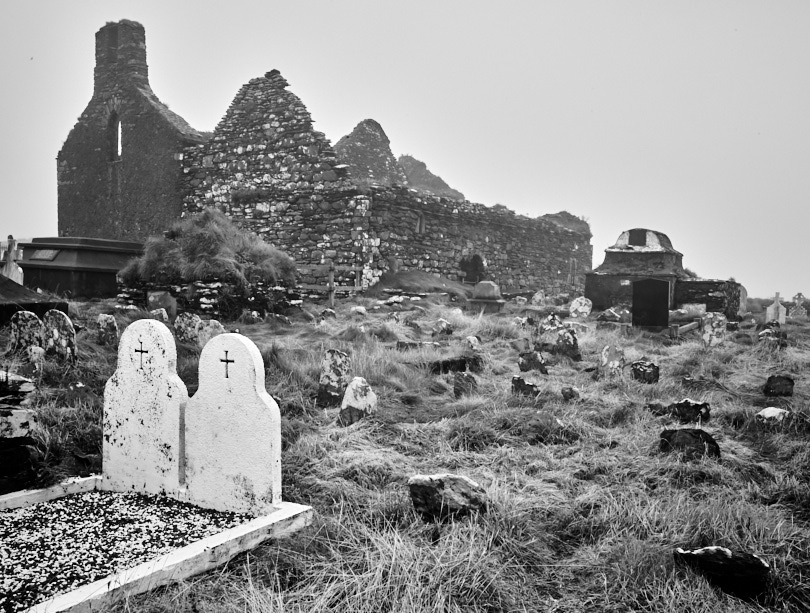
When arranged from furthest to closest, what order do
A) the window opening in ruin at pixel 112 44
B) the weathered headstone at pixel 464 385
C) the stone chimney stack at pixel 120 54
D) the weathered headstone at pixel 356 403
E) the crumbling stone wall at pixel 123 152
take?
the window opening in ruin at pixel 112 44 < the stone chimney stack at pixel 120 54 < the crumbling stone wall at pixel 123 152 < the weathered headstone at pixel 464 385 < the weathered headstone at pixel 356 403

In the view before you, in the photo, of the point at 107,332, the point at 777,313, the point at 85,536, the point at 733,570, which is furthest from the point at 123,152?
the point at 733,570

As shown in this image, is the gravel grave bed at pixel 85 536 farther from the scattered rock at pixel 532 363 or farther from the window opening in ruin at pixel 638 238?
the window opening in ruin at pixel 638 238

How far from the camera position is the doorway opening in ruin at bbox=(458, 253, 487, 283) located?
19.6 m

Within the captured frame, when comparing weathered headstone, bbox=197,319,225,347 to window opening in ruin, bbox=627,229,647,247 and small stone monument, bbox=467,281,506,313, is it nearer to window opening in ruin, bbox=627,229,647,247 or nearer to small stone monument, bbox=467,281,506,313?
small stone monument, bbox=467,281,506,313

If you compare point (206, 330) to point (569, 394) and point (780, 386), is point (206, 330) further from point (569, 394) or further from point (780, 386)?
point (780, 386)

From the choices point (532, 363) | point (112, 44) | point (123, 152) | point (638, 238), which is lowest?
point (532, 363)

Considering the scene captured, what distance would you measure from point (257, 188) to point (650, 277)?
33.7 feet

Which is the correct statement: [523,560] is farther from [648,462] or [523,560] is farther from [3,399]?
[3,399]

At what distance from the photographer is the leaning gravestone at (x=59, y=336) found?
20.2 ft

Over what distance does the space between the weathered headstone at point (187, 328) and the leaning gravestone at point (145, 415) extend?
3.93 metres

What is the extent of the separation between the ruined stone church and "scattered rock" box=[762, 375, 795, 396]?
10.7m

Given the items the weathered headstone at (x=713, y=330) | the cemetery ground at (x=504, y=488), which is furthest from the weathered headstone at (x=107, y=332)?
the weathered headstone at (x=713, y=330)

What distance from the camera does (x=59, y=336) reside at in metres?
6.25

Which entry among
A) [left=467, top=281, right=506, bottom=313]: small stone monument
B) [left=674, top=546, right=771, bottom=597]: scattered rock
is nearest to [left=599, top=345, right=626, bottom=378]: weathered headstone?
[left=674, top=546, right=771, bottom=597]: scattered rock
